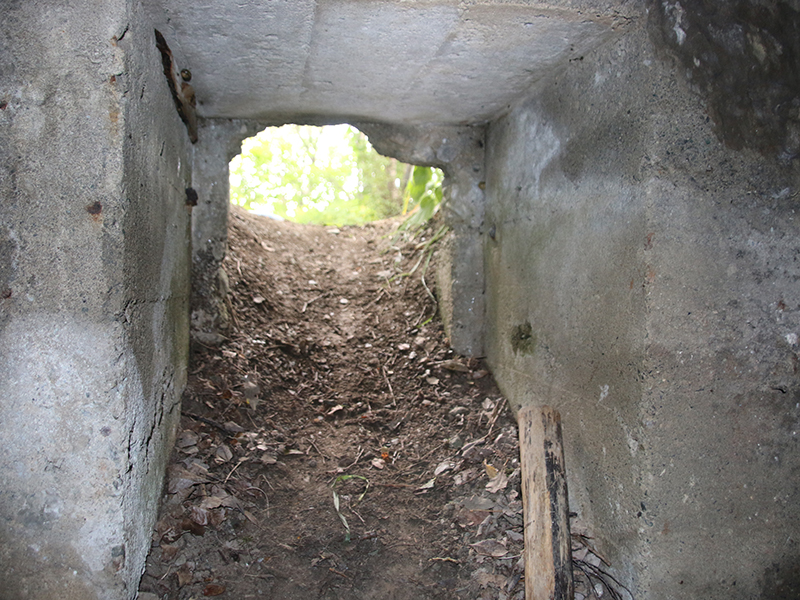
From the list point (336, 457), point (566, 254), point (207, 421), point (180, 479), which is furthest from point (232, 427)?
point (566, 254)

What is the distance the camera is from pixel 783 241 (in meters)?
2.09

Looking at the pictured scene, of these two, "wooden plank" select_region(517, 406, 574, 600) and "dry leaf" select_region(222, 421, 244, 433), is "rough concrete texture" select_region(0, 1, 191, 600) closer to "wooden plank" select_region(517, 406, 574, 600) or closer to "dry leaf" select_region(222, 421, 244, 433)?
"dry leaf" select_region(222, 421, 244, 433)

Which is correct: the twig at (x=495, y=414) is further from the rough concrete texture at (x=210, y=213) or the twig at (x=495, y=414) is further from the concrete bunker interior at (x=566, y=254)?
the rough concrete texture at (x=210, y=213)

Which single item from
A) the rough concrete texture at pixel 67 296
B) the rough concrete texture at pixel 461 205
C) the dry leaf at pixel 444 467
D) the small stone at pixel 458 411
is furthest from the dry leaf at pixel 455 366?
the rough concrete texture at pixel 67 296

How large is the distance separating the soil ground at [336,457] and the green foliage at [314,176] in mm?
3892

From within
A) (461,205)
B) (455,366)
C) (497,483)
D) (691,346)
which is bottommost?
(497,483)

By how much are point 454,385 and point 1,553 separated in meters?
2.55

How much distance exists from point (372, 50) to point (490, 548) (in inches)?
94.6

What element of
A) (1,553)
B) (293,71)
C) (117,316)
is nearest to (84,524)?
(1,553)

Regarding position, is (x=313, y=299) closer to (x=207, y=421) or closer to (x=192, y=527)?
(x=207, y=421)

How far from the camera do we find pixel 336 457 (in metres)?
3.17

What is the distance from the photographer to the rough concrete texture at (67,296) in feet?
5.86

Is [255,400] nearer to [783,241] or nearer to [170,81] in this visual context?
[170,81]

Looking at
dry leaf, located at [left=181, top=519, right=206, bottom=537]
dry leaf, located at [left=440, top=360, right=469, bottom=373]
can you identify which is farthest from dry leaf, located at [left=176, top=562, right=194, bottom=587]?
dry leaf, located at [left=440, top=360, right=469, bottom=373]
